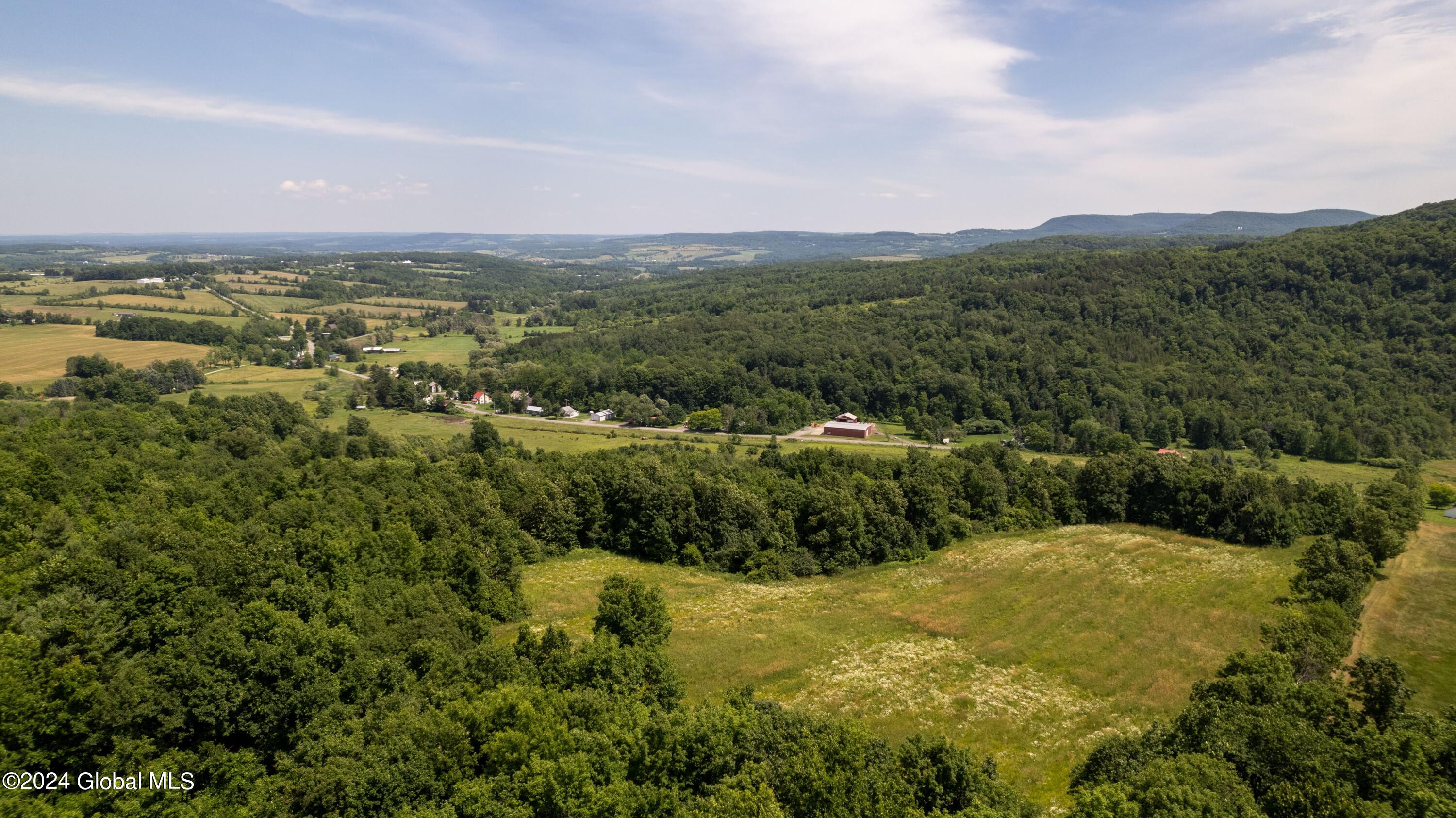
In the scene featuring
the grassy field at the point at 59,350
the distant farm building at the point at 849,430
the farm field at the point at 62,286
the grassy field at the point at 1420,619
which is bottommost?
the distant farm building at the point at 849,430

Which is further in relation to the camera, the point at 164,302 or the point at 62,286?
the point at 62,286

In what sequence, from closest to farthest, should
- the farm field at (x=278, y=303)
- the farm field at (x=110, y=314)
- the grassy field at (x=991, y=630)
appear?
1. the grassy field at (x=991, y=630)
2. the farm field at (x=110, y=314)
3. the farm field at (x=278, y=303)

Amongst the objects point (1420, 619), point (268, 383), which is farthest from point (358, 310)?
point (1420, 619)

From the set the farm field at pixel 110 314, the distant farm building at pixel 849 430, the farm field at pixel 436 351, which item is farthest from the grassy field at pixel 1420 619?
the farm field at pixel 110 314

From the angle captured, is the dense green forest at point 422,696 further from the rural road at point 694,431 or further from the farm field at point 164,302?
the farm field at point 164,302

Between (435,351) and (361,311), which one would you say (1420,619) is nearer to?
(435,351)

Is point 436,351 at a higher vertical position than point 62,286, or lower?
lower

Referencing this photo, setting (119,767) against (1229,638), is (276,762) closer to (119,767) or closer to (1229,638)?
(119,767)
